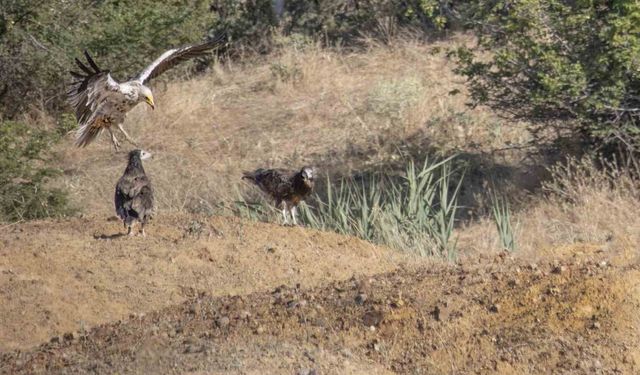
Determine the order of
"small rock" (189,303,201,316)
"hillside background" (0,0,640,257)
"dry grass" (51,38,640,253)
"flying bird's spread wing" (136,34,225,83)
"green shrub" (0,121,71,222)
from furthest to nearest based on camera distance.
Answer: "dry grass" (51,38,640,253), "green shrub" (0,121,71,222), "hillside background" (0,0,640,257), "flying bird's spread wing" (136,34,225,83), "small rock" (189,303,201,316)

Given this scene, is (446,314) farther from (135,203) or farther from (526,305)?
(135,203)

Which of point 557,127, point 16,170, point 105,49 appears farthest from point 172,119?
point 557,127

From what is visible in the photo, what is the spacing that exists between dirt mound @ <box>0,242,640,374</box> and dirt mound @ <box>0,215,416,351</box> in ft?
5.19

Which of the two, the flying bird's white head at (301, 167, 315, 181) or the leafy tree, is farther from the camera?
the leafy tree

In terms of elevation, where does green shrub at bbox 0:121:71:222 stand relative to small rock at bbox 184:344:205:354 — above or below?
below

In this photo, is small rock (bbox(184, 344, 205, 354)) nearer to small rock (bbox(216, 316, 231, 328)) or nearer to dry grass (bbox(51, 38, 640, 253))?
small rock (bbox(216, 316, 231, 328))

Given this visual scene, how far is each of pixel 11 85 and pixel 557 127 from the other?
8.92m

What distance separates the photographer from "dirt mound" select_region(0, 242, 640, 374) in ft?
22.1

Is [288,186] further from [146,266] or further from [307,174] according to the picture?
[146,266]

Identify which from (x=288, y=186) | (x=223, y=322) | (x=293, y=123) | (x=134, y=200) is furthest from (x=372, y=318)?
(x=293, y=123)

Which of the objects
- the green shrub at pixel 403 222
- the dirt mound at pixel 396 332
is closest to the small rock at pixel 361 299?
the dirt mound at pixel 396 332

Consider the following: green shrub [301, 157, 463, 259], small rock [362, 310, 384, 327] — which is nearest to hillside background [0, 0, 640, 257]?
green shrub [301, 157, 463, 259]

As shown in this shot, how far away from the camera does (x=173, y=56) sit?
41.8 ft

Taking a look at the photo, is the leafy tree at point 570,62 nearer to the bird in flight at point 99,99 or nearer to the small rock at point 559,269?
the bird in flight at point 99,99
